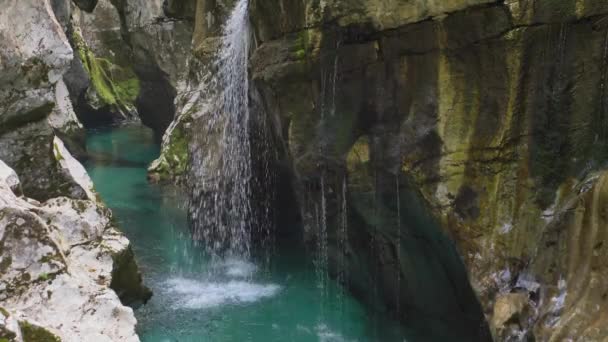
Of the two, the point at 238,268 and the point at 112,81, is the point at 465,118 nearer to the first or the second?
the point at 238,268

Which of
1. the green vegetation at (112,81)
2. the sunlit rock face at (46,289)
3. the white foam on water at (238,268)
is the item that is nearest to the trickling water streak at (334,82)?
the sunlit rock face at (46,289)

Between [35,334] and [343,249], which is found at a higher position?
[35,334]

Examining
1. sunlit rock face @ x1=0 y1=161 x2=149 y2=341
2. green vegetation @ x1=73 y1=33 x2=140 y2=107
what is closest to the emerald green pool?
sunlit rock face @ x1=0 y1=161 x2=149 y2=341

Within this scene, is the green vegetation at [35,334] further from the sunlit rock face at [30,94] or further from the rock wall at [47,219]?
the sunlit rock face at [30,94]

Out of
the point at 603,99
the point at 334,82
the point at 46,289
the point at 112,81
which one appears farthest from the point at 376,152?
the point at 112,81

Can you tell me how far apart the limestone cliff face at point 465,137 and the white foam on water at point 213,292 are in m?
2.90

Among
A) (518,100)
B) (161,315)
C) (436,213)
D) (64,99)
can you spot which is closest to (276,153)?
(161,315)

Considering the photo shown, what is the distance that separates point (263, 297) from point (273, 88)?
174 inches

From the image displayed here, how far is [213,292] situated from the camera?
13227mm

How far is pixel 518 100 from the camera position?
8859 mm

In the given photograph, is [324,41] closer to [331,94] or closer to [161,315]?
[331,94]

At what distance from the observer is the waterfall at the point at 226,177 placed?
15719 millimetres

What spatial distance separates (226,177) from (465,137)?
7.96 m

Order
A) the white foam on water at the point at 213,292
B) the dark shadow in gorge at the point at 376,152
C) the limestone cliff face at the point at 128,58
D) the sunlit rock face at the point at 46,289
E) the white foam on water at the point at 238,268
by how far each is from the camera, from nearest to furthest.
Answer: the sunlit rock face at the point at 46,289
the dark shadow in gorge at the point at 376,152
the white foam on water at the point at 213,292
the white foam on water at the point at 238,268
the limestone cliff face at the point at 128,58
